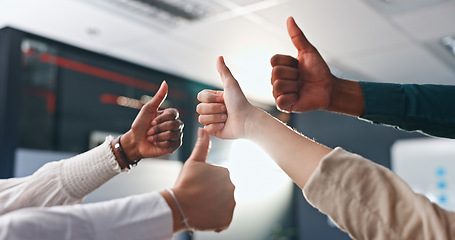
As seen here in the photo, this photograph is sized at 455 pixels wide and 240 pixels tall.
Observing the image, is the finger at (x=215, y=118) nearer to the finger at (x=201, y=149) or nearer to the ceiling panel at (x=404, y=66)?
the finger at (x=201, y=149)

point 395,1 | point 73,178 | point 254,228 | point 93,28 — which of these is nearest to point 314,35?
point 395,1

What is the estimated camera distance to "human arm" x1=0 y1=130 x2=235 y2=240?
1.82 ft

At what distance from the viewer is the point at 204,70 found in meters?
4.09

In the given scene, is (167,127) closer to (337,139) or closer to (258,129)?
(258,129)

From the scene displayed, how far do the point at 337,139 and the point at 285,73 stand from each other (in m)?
3.55

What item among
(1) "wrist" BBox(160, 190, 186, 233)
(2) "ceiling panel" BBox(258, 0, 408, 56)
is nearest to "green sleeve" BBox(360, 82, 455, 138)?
(1) "wrist" BBox(160, 190, 186, 233)

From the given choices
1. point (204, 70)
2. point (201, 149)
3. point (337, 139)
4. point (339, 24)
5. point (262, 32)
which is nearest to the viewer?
point (201, 149)

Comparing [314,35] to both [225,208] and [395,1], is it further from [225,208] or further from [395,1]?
[225,208]

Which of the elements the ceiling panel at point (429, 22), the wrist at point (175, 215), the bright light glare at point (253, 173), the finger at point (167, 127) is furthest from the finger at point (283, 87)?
the bright light glare at point (253, 173)

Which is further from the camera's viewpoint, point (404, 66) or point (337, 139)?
point (337, 139)

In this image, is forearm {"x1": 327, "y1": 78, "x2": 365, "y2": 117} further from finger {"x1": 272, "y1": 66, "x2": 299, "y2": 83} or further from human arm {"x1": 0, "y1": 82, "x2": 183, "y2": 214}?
human arm {"x1": 0, "y1": 82, "x2": 183, "y2": 214}

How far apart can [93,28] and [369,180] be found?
9.12 feet

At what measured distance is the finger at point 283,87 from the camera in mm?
884

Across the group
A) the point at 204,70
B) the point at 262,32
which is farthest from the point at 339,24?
the point at 204,70
